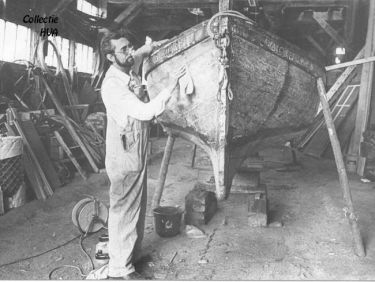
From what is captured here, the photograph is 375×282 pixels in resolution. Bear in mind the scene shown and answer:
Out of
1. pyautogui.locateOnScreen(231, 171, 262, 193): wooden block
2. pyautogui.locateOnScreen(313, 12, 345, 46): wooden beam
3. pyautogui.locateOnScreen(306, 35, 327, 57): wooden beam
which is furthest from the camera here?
pyautogui.locateOnScreen(306, 35, 327, 57): wooden beam

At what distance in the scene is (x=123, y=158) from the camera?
2953 millimetres

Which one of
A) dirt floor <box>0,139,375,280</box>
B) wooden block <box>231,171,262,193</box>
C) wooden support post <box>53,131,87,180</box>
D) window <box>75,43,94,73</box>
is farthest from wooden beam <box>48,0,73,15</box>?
wooden block <box>231,171,262,193</box>

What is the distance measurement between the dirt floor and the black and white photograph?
2cm

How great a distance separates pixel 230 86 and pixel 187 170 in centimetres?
414

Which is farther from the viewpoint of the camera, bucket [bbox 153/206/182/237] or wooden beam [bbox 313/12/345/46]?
wooden beam [bbox 313/12/345/46]

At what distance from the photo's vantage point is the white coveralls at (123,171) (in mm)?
2891

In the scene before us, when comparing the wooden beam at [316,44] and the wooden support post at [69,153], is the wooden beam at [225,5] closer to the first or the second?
the wooden support post at [69,153]

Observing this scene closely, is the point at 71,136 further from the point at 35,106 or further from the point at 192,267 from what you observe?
the point at 192,267

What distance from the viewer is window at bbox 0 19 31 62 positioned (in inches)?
257

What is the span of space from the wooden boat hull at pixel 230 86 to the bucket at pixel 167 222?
596 millimetres

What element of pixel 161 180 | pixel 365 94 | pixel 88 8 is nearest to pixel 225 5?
pixel 161 180

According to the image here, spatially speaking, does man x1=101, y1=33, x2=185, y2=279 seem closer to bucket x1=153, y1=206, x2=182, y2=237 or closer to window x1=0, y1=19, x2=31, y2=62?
bucket x1=153, y1=206, x2=182, y2=237

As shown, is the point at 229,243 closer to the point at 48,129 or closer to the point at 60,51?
the point at 48,129

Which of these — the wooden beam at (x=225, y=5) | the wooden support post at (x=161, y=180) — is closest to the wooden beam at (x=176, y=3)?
the wooden support post at (x=161, y=180)
